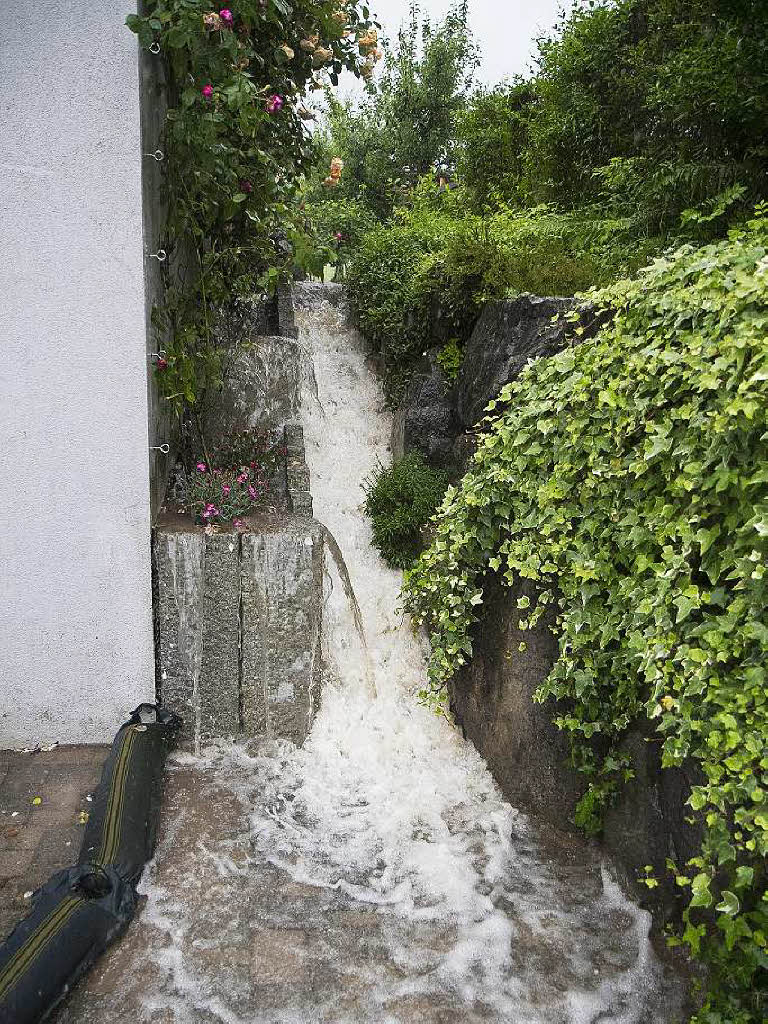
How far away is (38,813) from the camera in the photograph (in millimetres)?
3637

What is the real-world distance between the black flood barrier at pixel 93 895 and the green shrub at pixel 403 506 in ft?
7.85

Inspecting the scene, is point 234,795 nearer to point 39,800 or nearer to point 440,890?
point 39,800

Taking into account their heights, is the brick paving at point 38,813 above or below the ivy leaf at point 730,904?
below

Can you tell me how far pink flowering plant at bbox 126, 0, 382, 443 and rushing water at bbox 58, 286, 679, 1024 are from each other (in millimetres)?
2076

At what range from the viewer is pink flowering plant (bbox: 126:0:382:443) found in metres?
3.92

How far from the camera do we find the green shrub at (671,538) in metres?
2.17

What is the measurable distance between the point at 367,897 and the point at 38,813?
5.79 ft

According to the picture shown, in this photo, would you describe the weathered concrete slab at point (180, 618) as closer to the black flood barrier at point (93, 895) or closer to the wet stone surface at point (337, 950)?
the black flood barrier at point (93, 895)

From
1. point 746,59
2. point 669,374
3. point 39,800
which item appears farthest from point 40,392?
point 746,59

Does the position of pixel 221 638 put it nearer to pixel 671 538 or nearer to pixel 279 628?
pixel 279 628

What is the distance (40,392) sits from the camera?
3.94 m

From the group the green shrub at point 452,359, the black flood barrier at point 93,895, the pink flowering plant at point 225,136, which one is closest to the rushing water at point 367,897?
the black flood barrier at point 93,895

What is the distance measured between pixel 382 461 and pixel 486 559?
2965 millimetres

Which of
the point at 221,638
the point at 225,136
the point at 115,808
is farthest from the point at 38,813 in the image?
the point at 225,136
